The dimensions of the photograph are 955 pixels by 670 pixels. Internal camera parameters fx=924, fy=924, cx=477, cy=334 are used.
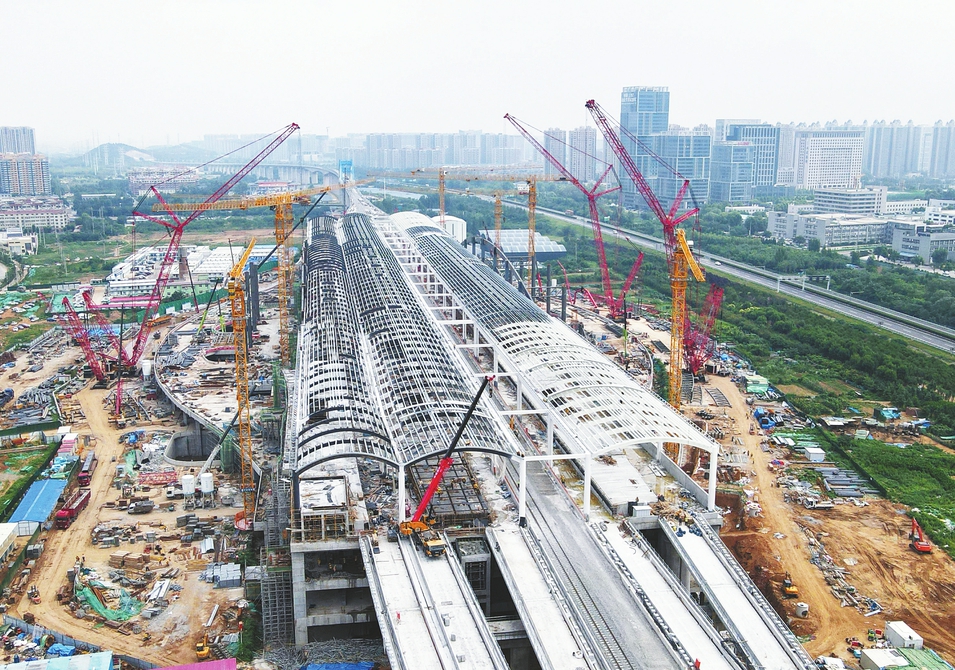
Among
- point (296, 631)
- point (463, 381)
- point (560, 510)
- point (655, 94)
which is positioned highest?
point (655, 94)

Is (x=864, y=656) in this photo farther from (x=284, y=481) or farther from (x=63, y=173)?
(x=63, y=173)

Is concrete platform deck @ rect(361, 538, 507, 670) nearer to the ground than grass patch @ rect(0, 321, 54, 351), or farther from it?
farther from it

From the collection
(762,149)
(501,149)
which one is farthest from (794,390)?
(501,149)

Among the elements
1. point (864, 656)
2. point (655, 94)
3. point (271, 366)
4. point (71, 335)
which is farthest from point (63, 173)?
point (864, 656)

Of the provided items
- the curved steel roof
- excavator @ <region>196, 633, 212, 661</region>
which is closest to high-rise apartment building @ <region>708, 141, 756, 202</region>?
the curved steel roof

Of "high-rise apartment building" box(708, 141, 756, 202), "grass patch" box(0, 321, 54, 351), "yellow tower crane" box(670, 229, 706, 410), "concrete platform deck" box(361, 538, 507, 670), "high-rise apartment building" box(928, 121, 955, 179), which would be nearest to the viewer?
"concrete platform deck" box(361, 538, 507, 670)

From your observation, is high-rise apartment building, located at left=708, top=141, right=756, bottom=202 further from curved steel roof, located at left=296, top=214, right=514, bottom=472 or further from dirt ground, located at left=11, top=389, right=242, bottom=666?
dirt ground, located at left=11, top=389, right=242, bottom=666

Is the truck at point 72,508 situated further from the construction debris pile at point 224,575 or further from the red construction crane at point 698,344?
the red construction crane at point 698,344
